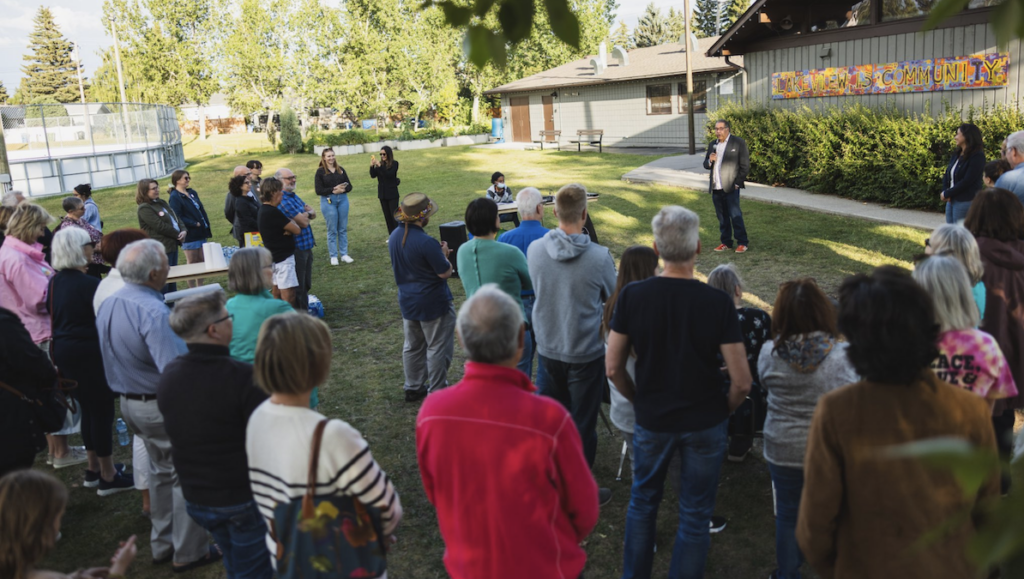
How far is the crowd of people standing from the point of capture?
7.45 ft

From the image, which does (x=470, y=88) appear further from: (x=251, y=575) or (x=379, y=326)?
(x=251, y=575)

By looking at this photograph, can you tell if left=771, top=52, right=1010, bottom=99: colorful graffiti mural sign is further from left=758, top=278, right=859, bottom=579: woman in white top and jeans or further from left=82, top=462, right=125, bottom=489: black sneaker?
left=82, top=462, right=125, bottom=489: black sneaker

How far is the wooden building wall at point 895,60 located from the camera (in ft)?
39.5

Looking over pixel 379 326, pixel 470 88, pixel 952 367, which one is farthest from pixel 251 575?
pixel 470 88

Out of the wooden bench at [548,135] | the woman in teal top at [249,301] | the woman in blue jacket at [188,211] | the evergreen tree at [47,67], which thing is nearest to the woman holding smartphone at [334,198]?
the woman in blue jacket at [188,211]

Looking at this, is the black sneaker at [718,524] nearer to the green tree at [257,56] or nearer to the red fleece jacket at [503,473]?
the red fleece jacket at [503,473]

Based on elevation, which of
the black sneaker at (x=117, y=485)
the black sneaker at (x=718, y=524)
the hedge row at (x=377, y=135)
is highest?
the hedge row at (x=377, y=135)

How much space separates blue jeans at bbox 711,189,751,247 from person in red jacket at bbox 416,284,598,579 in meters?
8.81

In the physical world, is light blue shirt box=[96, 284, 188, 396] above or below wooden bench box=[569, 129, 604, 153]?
below

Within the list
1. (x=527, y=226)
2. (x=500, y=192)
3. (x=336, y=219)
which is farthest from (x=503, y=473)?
(x=336, y=219)

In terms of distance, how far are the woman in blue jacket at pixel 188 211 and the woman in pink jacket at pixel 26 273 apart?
10.9 feet

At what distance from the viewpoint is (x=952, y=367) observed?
10.2 feet

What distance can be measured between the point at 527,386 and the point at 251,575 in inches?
66.5

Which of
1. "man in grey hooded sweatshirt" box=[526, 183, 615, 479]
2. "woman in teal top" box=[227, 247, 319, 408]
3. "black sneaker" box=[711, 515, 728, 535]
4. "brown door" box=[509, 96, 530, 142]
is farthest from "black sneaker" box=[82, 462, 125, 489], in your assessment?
"brown door" box=[509, 96, 530, 142]
